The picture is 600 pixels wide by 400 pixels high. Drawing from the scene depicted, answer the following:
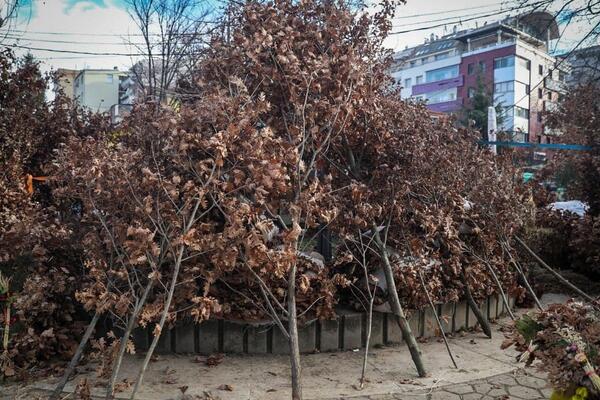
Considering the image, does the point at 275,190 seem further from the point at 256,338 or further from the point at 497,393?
the point at 497,393

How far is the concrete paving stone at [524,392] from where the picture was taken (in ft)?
12.8

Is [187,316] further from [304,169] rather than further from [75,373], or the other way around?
[304,169]

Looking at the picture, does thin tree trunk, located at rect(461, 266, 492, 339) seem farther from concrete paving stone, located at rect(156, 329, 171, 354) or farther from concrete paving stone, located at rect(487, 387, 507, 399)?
concrete paving stone, located at rect(156, 329, 171, 354)

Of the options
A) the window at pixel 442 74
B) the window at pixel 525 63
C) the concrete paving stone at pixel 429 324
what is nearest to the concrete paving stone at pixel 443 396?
the concrete paving stone at pixel 429 324

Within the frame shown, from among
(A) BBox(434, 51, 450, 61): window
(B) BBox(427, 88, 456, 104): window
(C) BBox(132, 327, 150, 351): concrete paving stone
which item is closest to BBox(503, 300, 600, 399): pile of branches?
(C) BBox(132, 327, 150, 351): concrete paving stone

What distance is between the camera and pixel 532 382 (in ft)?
13.8

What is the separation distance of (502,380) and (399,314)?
1.00 m

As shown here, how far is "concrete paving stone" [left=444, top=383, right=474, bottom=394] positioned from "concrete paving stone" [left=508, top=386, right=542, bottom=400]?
31 centimetres

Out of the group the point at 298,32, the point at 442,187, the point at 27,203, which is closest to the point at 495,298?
the point at 442,187

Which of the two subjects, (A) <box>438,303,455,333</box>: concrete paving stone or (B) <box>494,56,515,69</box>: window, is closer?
(A) <box>438,303,455,333</box>: concrete paving stone

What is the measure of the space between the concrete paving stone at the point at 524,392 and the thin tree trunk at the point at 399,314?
0.70 m

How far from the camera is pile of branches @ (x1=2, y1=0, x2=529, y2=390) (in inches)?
129

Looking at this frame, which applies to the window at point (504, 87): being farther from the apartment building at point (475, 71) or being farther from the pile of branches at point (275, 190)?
the pile of branches at point (275, 190)

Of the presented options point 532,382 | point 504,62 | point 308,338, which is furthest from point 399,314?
point 504,62
